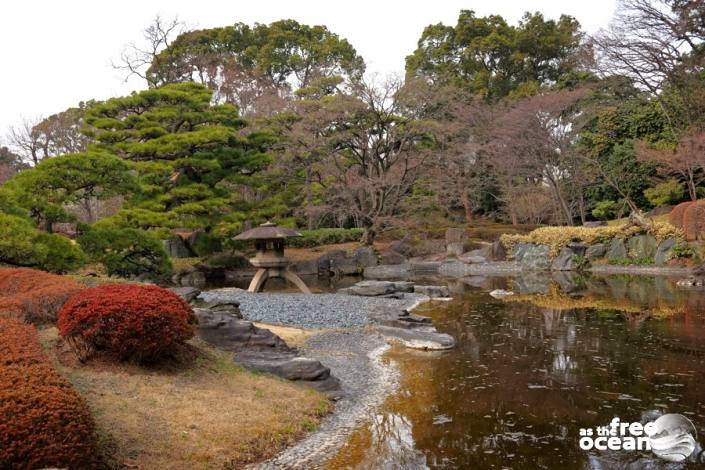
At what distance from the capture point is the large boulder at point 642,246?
68.7 ft

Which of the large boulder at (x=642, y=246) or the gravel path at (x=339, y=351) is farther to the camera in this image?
the large boulder at (x=642, y=246)

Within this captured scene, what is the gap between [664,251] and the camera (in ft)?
66.5

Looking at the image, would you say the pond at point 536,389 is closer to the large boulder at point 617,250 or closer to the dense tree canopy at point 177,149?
the large boulder at point 617,250

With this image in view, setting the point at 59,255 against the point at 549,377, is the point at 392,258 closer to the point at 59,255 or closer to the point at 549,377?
the point at 59,255

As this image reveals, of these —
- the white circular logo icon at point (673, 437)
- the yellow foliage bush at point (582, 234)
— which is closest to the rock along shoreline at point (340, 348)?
the white circular logo icon at point (673, 437)

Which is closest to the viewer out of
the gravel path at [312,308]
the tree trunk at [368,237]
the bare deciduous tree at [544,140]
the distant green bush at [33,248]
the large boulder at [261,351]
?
the large boulder at [261,351]

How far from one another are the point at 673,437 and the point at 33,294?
740cm

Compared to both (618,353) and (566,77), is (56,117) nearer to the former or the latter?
(566,77)

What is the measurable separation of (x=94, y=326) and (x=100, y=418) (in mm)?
1407

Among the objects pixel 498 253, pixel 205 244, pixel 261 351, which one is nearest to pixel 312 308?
pixel 261 351

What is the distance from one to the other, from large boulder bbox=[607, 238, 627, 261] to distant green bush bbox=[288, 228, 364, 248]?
1231 centimetres

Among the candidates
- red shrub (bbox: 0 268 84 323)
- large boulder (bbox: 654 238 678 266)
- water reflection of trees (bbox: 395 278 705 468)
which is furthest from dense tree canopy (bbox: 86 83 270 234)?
large boulder (bbox: 654 238 678 266)

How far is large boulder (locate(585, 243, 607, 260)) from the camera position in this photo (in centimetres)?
2239

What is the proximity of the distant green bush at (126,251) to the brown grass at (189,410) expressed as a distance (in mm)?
5523
